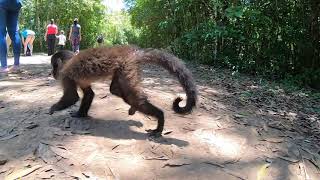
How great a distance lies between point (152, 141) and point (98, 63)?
1022 millimetres

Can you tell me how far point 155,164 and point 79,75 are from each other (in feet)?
4.43

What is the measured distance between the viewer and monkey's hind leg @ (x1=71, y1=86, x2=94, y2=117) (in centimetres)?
477

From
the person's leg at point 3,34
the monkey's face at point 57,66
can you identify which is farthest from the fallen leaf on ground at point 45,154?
the person's leg at point 3,34

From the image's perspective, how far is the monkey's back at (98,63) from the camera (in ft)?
14.5

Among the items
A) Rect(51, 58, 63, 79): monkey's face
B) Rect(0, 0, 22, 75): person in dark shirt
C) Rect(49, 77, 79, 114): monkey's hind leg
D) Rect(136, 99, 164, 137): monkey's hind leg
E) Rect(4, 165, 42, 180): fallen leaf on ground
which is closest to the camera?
Rect(4, 165, 42, 180): fallen leaf on ground

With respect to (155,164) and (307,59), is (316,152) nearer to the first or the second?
(155,164)

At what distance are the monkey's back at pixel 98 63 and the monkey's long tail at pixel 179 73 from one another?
0.20 m

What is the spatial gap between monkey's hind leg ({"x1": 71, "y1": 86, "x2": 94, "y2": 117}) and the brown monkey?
16 cm

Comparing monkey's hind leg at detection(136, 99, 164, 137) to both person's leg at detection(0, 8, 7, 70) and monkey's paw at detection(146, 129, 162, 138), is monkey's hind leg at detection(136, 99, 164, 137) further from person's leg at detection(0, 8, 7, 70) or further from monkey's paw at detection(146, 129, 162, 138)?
person's leg at detection(0, 8, 7, 70)

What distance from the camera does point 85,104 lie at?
4785mm

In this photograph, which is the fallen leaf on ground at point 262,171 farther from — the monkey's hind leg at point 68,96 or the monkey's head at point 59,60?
the monkey's head at point 59,60

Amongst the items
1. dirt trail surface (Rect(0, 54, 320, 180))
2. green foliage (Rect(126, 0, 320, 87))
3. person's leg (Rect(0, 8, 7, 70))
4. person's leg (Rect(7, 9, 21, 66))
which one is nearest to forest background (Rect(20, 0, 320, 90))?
green foliage (Rect(126, 0, 320, 87))

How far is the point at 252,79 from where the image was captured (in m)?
9.54

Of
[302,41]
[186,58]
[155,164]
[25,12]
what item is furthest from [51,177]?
[25,12]
